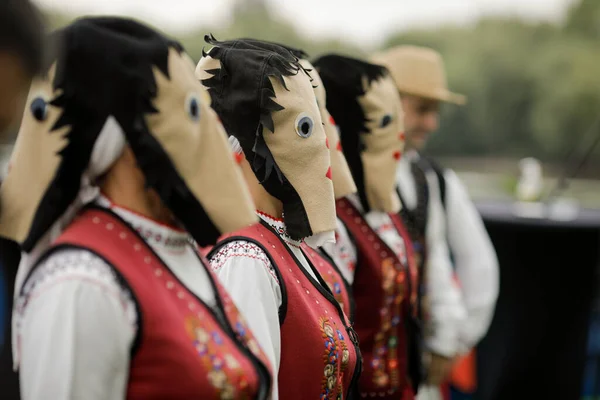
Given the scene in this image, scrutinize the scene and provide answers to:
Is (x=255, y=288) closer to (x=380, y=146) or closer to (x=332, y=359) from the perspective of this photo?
(x=332, y=359)

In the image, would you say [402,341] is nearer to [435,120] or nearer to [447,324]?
[447,324]

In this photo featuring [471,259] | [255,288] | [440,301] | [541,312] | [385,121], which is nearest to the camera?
[255,288]

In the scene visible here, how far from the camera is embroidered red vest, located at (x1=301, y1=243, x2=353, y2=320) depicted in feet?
7.30

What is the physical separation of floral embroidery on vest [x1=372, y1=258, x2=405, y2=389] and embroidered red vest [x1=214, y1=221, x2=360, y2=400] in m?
0.78

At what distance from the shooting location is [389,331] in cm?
280

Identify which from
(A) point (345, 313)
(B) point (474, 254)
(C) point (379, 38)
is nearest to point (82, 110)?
(A) point (345, 313)

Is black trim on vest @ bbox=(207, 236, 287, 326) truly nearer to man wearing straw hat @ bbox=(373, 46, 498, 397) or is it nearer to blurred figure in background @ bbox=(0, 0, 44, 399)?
blurred figure in background @ bbox=(0, 0, 44, 399)

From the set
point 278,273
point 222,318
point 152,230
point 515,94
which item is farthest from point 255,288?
point 515,94

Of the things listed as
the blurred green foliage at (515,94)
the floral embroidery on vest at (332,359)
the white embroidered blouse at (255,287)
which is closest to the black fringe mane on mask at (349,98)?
the floral embroidery on vest at (332,359)

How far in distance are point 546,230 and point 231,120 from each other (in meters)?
3.06

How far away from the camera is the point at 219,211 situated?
144 cm

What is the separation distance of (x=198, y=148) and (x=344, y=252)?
1.26 meters

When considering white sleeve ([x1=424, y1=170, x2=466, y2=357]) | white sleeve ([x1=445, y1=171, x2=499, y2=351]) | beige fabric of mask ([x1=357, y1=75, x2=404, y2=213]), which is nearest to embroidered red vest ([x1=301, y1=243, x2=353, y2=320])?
beige fabric of mask ([x1=357, y1=75, x2=404, y2=213])

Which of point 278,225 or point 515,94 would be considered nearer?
point 278,225
